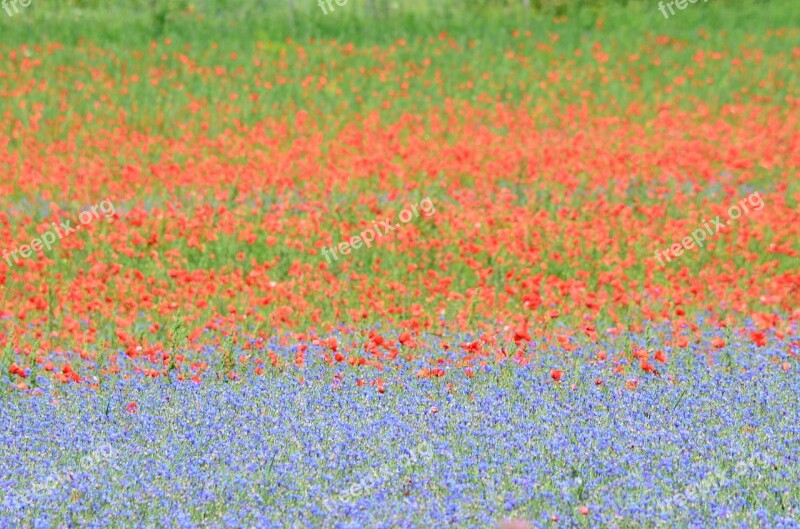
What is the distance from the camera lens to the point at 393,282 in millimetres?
9281

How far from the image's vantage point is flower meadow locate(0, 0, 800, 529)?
5359mm

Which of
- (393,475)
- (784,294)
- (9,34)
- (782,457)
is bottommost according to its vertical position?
(784,294)

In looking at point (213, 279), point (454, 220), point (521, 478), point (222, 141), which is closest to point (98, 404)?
point (521, 478)

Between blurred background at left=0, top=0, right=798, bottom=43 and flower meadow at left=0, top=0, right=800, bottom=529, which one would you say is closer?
flower meadow at left=0, top=0, right=800, bottom=529

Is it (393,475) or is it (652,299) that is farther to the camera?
(652,299)

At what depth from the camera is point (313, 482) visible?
211 inches

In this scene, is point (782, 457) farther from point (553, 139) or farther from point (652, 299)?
point (553, 139)

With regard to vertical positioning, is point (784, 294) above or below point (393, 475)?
below

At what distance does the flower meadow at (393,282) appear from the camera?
5.36m

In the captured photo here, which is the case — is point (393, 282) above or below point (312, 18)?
below

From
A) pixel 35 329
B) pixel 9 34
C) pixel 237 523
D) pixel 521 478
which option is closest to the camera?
pixel 237 523

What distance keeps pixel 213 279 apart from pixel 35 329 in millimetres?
1751

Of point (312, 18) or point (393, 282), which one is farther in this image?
point (312, 18)

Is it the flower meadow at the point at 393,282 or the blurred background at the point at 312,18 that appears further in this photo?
the blurred background at the point at 312,18
